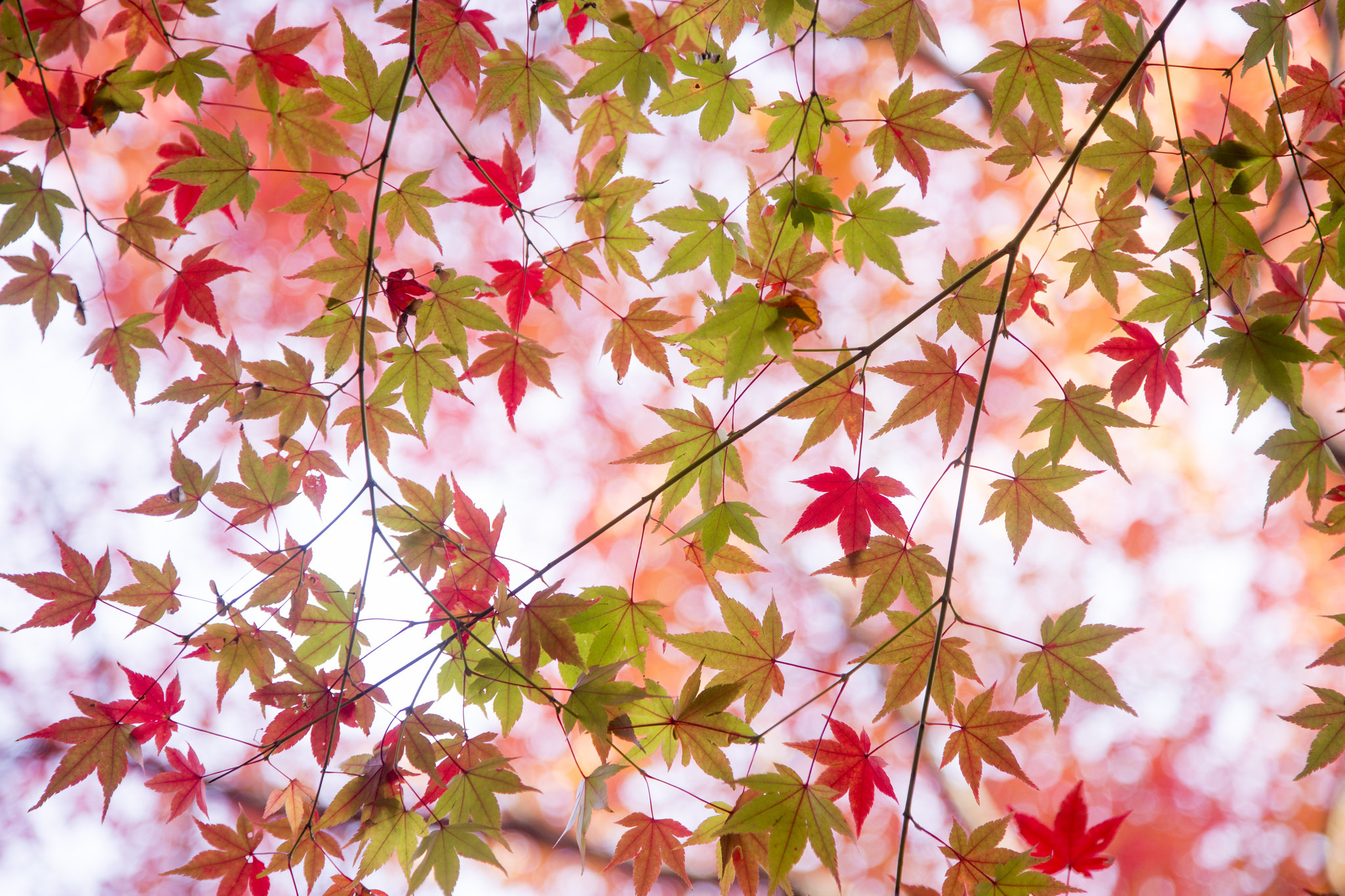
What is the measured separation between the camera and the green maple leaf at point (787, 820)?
58 cm

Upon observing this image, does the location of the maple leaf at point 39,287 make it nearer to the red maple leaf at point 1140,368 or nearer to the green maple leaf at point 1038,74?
the green maple leaf at point 1038,74

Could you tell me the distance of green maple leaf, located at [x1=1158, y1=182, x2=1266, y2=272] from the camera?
65 cm

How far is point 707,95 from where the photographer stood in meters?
0.79

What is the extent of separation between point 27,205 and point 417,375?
1.51ft

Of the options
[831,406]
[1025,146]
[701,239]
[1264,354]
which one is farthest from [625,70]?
[1264,354]

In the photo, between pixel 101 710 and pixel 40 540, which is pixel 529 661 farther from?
pixel 40 540

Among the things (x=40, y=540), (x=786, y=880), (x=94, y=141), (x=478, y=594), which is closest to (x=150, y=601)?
(x=478, y=594)

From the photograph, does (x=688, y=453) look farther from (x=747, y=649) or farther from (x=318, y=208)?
(x=318, y=208)

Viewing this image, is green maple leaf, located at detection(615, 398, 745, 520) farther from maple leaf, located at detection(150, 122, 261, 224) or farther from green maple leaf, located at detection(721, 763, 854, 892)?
maple leaf, located at detection(150, 122, 261, 224)

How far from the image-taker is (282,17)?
1.84 meters

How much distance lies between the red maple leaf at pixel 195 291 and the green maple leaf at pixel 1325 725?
127 cm

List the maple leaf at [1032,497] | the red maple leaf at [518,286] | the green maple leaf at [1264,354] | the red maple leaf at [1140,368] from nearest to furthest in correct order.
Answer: the green maple leaf at [1264,354], the maple leaf at [1032,497], the red maple leaf at [1140,368], the red maple leaf at [518,286]

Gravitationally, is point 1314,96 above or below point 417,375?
above

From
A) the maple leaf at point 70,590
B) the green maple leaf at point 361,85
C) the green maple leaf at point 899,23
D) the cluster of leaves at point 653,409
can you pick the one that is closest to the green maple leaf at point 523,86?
the cluster of leaves at point 653,409
